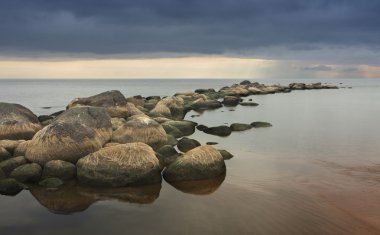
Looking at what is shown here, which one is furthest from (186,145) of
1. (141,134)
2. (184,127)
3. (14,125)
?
(14,125)

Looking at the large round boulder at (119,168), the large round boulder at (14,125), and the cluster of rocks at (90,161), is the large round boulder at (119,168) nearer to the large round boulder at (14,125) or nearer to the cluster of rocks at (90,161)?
the cluster of rocks at (90,161)

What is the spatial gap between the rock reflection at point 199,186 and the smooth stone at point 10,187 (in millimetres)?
5109

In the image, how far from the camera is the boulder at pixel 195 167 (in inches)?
573

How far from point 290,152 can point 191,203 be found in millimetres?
9085

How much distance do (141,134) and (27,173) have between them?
6204mm

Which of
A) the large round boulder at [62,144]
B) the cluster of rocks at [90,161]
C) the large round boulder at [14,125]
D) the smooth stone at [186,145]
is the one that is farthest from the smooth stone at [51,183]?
the smooth stone at [186,145]

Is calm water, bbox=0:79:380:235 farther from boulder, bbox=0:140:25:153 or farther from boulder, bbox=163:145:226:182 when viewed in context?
boulder, bbox=0:140:25:153

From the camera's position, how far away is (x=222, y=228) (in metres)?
10.4

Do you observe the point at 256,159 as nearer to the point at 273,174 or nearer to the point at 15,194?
the point at 273,174

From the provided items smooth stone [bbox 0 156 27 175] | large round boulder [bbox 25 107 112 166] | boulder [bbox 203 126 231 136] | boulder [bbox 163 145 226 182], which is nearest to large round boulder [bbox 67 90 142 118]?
boulder [bbox 203 126 231 136]

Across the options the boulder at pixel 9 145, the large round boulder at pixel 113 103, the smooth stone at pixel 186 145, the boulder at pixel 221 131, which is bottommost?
the boulder at pixel 221 131

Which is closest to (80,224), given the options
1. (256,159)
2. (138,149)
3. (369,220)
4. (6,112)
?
(138,149)

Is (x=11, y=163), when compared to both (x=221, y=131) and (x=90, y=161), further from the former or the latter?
(x=221, y=131)

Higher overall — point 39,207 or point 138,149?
point 138,149
